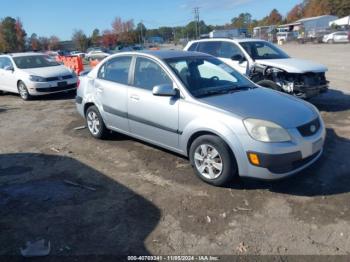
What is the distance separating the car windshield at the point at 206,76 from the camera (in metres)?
5.03

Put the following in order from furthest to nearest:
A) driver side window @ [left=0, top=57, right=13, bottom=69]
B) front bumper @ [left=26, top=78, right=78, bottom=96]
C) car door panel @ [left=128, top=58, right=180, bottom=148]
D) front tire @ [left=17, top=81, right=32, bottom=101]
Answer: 1. driver side window @ [left=0, top=57, right=13, bottom=69]
2. front tire @ [left=17, top=81, right=32, bottom=101]
3. front bumper @ [left=26, top=78, right=78, bottom=96]
4. car door panel @ [left=128, top=58, right=180, bottom=148]

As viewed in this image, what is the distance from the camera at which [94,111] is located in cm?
654

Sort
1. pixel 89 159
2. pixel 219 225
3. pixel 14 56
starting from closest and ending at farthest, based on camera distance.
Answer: pixel 219 225 → pixel 89 159 → pixel 14 56

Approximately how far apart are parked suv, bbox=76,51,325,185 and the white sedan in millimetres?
5726

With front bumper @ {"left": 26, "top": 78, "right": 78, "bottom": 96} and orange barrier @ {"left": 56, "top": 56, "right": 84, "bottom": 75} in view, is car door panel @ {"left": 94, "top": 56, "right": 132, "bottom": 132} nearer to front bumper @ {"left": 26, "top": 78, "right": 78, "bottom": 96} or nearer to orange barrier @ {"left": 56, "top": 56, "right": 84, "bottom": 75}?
front bumper @ {"left": 26, "top": 78, "right": 78, "bottom": 96}

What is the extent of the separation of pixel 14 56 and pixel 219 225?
444 inches

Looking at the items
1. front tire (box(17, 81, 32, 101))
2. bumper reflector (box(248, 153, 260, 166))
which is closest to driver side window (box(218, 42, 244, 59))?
bumper reflector (box(248, 153, 260, 166))

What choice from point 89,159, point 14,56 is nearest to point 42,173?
point 89,159

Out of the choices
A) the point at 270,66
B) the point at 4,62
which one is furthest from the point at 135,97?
the point at 4,62

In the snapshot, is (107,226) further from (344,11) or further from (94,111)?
(344,11)

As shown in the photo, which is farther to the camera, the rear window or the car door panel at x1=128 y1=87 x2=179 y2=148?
the rear window

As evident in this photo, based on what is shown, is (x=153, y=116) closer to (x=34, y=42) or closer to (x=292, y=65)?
(x=292, y=65)

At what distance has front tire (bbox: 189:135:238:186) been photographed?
14.2ft

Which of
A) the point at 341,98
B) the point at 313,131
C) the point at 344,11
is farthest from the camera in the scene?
the point at 344,11
